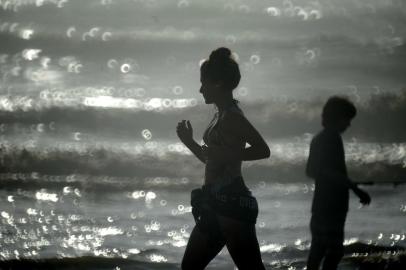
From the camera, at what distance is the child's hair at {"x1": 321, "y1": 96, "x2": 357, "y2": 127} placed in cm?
620

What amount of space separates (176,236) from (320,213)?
20.3ft

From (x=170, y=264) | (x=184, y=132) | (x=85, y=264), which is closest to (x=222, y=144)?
(x=184, y=132)

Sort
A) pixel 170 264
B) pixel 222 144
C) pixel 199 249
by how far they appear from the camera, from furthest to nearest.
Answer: pixel 170 264, pixel 199 249, pixel 222 144

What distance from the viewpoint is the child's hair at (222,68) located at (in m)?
5.45

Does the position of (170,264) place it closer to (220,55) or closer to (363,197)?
(363,197)

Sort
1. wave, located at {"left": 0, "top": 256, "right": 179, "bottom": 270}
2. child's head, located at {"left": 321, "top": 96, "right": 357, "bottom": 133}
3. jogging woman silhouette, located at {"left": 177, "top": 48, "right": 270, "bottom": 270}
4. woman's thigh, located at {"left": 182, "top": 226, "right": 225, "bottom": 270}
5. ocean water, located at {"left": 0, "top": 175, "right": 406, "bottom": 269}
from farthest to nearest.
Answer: ocean water, located at {"left": 0, "top": 175, "right": 406, "bottom": 269}, wave, located at {"left": 0, "top": 256, "right": 179, "bottom": 270}, child's head, located at {"left": 321, "top": 96, "right": 357, "bottom": 133}, woman's thigh, located at {"left": 182, "top": 226, "right": 225, "bottom": 270}, jogging woman silhouette, located at {"left": 177, "top": 48, "right": 270, "bottom": 270}

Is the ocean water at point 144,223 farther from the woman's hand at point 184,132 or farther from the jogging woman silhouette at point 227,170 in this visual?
the jogging woman silhouette at point 227,170

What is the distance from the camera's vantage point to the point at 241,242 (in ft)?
17.7

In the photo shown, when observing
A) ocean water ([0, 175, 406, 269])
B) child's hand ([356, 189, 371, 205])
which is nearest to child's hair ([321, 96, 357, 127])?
child's hand ([356, 189, 371, 205])

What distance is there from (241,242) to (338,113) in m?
1.43

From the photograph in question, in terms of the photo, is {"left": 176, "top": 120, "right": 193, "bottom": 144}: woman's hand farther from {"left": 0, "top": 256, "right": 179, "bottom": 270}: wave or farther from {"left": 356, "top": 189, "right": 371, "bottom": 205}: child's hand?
{"left": 0, "top": 256, "right": 179, "bottom": 270}: wave

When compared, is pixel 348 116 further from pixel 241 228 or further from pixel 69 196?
pixel 69 196

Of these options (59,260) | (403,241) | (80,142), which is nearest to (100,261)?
(59,260)

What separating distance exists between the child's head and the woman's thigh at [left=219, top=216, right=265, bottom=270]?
1.24m
